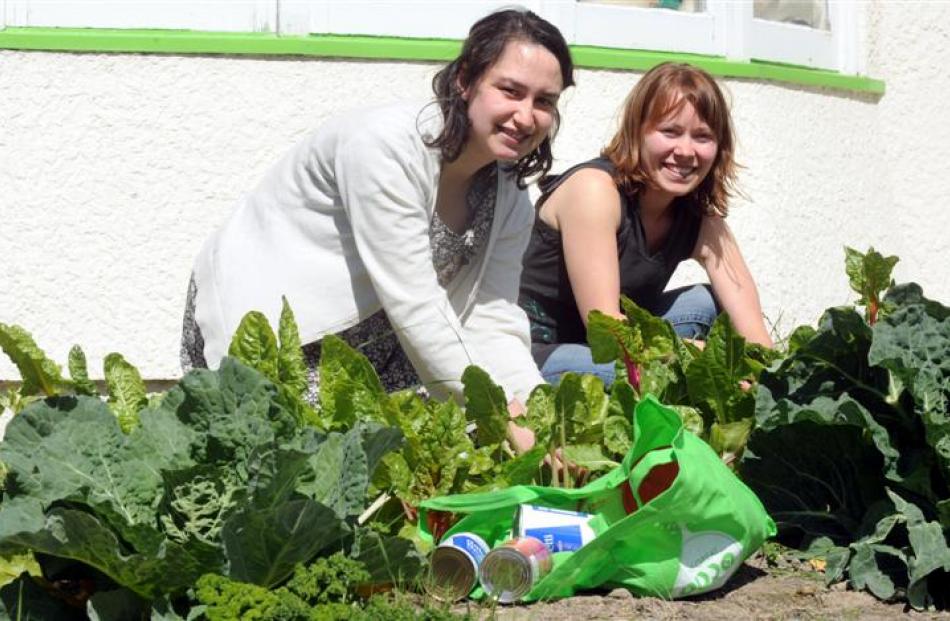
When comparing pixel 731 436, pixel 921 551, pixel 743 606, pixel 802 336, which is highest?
pixel 802 336

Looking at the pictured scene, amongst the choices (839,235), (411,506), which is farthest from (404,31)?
(411,506)

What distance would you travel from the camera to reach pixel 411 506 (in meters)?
3.30

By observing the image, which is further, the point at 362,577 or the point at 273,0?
the point at 273,0

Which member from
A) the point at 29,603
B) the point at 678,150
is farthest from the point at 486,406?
the point at 678,150

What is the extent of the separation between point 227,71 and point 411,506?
2.43m

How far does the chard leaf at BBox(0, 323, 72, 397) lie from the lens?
3209mm

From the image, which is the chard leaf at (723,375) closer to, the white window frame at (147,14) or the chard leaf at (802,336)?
the chard leaf at (802,336)

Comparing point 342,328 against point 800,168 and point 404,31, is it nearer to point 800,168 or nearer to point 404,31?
point 404,31

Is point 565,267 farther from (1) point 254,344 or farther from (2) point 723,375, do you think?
(1) point 254,344

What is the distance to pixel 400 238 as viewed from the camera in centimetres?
356

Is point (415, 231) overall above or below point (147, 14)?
below

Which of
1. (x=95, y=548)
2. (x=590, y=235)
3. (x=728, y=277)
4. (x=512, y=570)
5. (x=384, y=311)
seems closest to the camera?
(x=95, y=548)

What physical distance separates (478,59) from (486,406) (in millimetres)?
872

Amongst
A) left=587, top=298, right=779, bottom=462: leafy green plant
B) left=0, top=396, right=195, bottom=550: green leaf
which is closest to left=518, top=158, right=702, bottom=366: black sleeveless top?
left=587, top=298, right=779, bottom=462: leafy green plant
